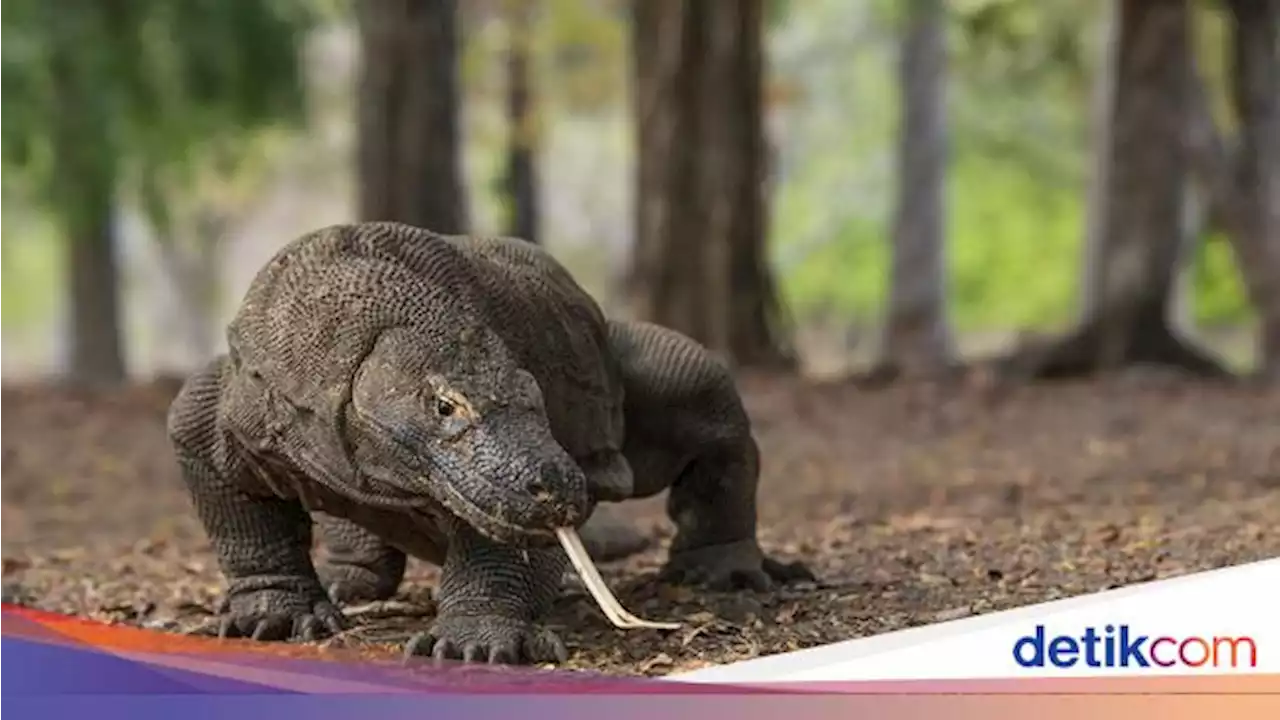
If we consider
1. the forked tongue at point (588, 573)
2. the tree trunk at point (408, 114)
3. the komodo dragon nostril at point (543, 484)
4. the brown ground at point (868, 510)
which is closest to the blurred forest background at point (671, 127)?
the tree trunk at point (408, 114)

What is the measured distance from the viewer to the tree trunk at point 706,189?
11359mm

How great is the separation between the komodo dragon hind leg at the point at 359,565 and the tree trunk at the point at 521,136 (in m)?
12.6

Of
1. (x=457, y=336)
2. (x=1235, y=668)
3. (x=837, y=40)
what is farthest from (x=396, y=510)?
(x=837, y=40)

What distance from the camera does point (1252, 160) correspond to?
10.6 m

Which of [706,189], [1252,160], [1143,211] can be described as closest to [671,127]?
[706,189]

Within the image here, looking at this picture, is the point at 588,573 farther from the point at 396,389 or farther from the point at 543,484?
the point at 396,389

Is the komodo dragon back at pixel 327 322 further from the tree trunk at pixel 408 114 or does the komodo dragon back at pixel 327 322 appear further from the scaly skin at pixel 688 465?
the tree trunk at pixel 408 114

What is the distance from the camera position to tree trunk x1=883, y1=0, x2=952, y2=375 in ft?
55.0

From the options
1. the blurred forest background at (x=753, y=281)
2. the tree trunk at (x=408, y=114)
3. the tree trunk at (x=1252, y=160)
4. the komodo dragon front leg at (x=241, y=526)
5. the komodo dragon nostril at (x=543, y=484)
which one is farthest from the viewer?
the tree trunk at (x=1252, y=160)

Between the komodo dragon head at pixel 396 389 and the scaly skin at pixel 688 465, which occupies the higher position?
the komodo dragon head at pixel 396 389

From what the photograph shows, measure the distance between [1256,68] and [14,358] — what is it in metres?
32.3

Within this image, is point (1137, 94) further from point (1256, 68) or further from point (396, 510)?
point (396, 510)

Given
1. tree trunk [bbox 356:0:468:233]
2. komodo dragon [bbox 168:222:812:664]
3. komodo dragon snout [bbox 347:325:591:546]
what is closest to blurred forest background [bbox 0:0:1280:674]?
tree trunk [bbox 356:0:468:233]

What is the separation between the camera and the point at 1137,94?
10.7m
